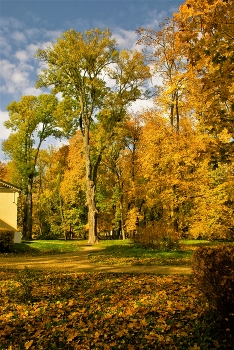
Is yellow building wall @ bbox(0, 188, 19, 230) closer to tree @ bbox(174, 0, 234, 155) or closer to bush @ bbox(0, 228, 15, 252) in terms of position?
bush @ bbox(0, 228, 15, 252)

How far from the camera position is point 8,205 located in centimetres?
2339

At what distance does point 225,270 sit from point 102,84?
2071 centimetres

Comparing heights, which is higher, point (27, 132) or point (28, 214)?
point (27, 132)

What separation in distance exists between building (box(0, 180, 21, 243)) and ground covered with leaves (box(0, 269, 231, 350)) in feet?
55.2

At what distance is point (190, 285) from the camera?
6816mm

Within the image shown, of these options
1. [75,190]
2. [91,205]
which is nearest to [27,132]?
[75,190]

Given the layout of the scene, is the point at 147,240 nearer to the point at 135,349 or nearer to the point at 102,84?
the point at 102,84

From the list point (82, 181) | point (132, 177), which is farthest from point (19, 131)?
point (132, 177)

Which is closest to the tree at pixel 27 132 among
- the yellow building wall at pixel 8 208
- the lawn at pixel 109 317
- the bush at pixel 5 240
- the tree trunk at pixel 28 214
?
the tree trunk at pixel 28 214

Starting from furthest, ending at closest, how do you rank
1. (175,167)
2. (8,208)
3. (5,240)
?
1. (8,208)
2. (175,167)
3. (5,240)

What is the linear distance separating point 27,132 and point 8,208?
1151cm

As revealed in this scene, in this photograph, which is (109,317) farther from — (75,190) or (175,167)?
(75,190)

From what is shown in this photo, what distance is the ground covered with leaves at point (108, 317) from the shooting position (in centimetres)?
394

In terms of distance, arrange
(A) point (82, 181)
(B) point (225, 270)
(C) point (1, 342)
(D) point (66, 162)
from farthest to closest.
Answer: (D) point (66, 162) < (A) point (82, 181) < (C) point (1, 342) < (B) point (225, 270)
